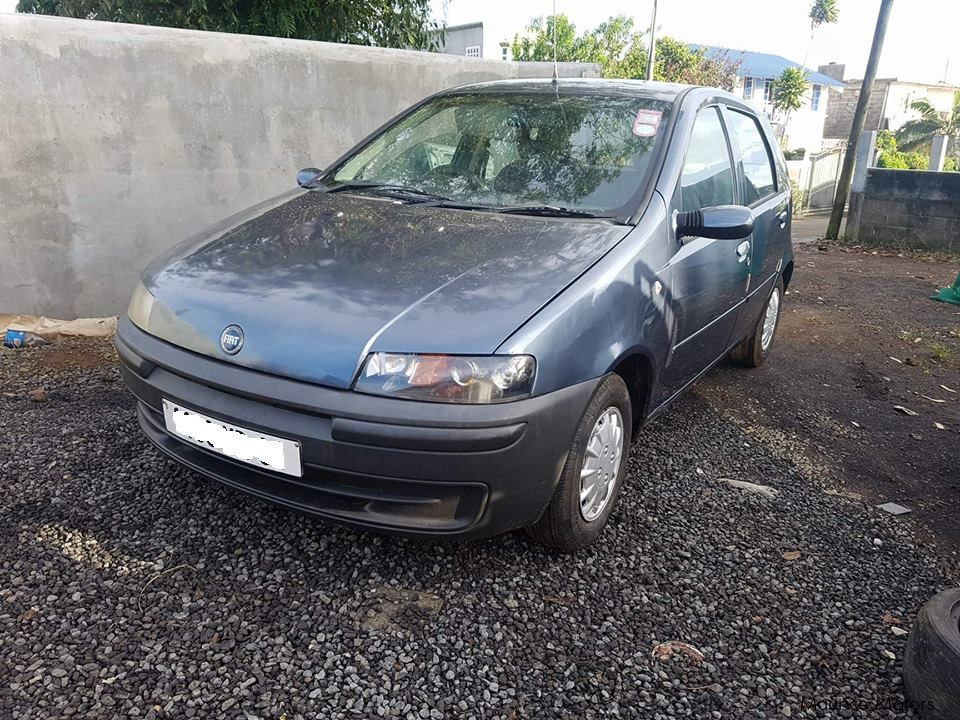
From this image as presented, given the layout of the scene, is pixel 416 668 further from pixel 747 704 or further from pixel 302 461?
pixel 747 704

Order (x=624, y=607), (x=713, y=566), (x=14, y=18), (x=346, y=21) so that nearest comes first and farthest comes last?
(x=624, y=607)
(x=713, y=566)
(x=14, y=18)
(x=346, y=21)

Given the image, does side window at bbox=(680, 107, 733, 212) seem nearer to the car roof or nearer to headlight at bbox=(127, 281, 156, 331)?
the car roof

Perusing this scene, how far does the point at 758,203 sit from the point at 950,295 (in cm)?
416

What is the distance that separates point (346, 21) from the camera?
7.34 metres

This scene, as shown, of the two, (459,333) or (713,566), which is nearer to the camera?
(459,333)

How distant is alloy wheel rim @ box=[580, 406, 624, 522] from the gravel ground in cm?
20

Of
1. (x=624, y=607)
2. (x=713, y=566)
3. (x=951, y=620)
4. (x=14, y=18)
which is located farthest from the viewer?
(x=14, y=18)

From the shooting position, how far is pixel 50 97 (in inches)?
169

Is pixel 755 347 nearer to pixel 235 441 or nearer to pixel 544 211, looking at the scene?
pixel 544 211

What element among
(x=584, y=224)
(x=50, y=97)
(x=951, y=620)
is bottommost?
(x=951, y=620)

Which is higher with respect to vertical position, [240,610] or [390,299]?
[390,299]

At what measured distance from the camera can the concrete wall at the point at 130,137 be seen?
430cm

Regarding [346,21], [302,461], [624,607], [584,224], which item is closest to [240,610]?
[302,461]

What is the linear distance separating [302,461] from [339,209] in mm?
1263
